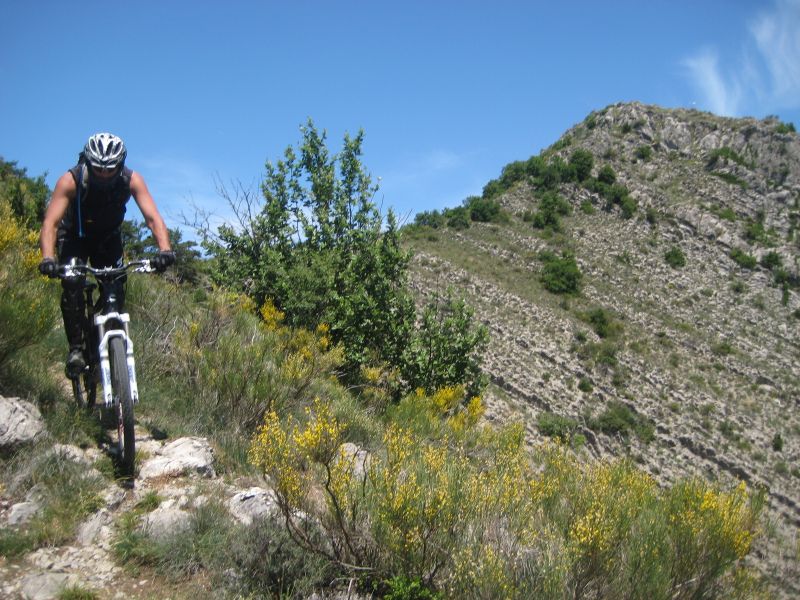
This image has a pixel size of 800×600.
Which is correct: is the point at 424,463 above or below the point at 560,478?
above

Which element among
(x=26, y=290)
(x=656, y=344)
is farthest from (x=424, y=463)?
(x=656, y=344)

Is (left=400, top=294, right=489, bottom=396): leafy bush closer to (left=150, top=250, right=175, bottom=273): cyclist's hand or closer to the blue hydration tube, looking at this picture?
(left=150, top=250, right=175, bottom=273): cyclist's hand

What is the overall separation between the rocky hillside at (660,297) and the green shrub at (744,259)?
0.71 ft

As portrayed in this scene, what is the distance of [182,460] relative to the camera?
4.16 m

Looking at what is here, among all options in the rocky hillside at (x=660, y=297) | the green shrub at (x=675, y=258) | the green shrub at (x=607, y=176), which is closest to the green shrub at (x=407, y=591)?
the rocky hillside at (x=660, y=297)

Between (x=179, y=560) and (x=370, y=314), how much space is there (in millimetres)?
8611

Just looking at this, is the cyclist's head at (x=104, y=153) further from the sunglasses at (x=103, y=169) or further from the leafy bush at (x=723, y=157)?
the leafy bush at (x=723, y=157)

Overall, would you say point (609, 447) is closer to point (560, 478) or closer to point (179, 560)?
point (560, 478)

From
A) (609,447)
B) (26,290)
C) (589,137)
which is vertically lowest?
(609,447)

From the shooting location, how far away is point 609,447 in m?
28.8

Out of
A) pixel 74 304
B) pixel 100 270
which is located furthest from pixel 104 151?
pixel 74 304

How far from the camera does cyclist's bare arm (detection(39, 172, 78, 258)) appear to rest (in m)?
3.83

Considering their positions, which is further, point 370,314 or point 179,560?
point 370,314

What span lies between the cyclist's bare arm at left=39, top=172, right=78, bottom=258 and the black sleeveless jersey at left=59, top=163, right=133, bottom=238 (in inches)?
1.4
